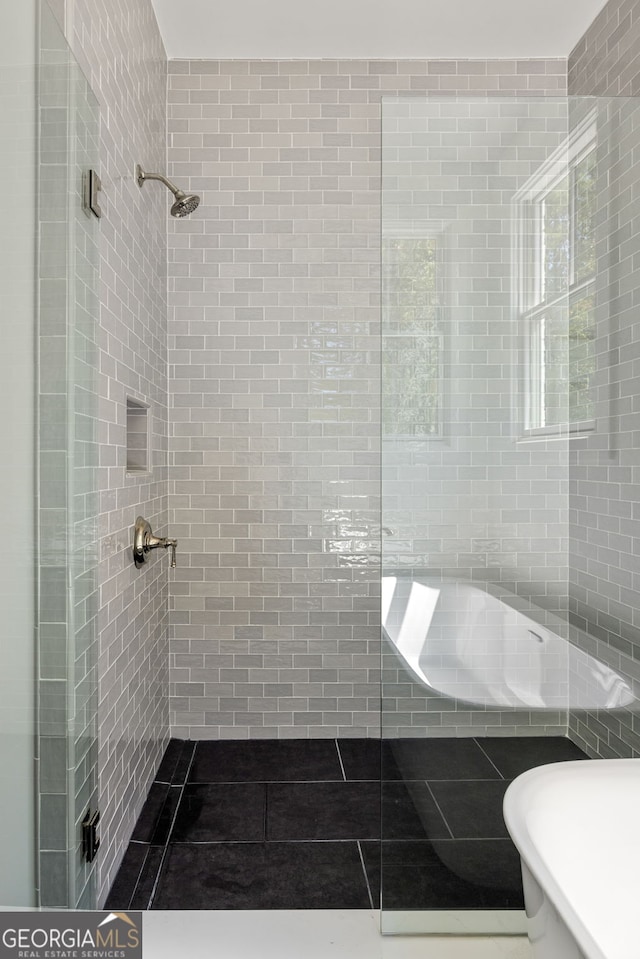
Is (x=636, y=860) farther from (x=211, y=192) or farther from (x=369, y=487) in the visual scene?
(x=211, y=192)

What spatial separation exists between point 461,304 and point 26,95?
1.13 metres

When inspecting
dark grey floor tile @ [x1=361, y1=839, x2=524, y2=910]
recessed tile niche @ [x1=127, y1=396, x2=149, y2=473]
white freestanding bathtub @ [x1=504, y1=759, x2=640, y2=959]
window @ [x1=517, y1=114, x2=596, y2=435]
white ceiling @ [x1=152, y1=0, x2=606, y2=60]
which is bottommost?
dark grey floor tile @ [x1=361, y1=839, x2=524, y2=910]

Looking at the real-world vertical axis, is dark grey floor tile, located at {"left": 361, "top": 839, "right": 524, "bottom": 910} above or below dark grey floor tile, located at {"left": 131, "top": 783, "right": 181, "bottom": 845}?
above

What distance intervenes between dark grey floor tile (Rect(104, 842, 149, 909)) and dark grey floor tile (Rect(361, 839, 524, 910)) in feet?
2.68

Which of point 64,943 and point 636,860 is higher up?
point 636,860

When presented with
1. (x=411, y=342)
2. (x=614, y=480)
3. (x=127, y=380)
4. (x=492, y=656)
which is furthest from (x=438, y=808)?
(x=127, y=380)

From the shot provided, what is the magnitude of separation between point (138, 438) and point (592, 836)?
215 centimetres

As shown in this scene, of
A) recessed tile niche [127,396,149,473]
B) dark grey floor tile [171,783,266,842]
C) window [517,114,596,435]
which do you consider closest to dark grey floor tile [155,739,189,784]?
dark grey floor tile [171,783,266,842]

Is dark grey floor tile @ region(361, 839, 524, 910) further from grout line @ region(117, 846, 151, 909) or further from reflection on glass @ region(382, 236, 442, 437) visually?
reflection on glass @ region(382, 236, 442, 437)

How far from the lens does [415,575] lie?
1.82 metres

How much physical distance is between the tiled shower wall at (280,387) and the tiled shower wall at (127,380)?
188mm

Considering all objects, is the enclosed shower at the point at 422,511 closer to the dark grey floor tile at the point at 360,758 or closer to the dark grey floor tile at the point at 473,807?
the dark grey floor tile at the point at 473,807

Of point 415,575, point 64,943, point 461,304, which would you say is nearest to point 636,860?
→ point 415,575

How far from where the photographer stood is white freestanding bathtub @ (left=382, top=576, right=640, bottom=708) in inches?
71.0
